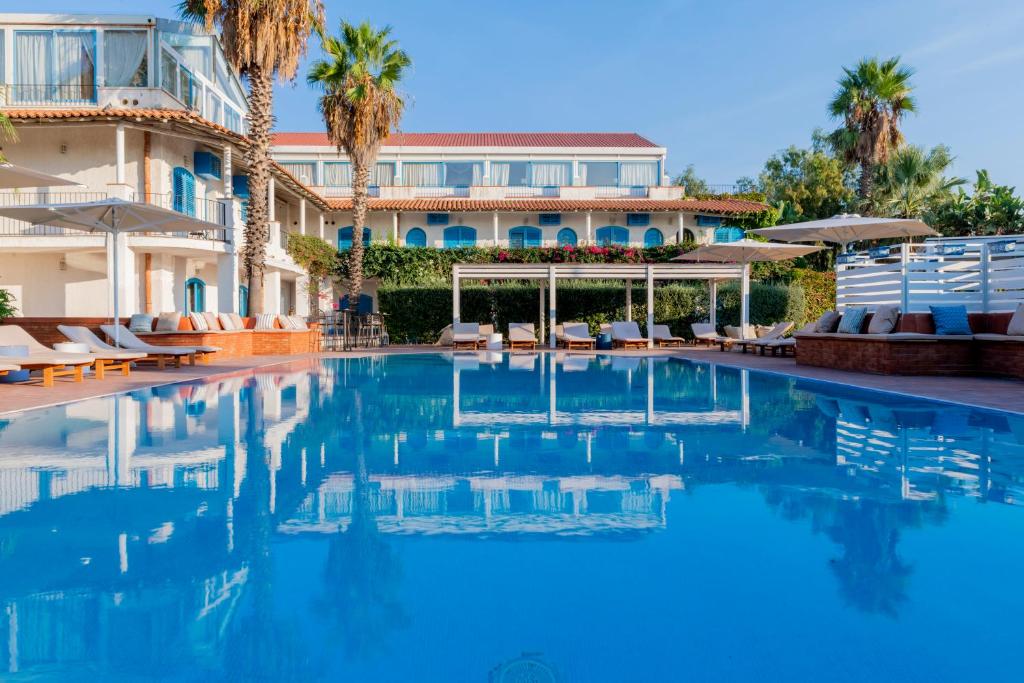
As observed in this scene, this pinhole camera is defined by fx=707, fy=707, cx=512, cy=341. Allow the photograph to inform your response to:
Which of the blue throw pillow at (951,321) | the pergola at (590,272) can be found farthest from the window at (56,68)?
the blue throw pillow at (951,321)

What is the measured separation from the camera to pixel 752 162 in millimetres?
48219

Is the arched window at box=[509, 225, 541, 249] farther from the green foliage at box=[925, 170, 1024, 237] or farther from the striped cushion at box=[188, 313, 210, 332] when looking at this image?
the striped cushion at box=[188, 313, 210, 332]

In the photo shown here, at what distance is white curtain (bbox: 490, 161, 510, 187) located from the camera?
34.5 m

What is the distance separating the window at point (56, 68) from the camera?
19328 mm

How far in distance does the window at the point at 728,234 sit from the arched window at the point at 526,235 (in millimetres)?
8422

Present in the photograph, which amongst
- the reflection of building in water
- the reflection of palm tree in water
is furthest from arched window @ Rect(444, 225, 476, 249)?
the reflection of palm tree in water

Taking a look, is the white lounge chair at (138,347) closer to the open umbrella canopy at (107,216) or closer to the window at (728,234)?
the open umbrella canopy at (107,216)

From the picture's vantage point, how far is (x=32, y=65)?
63.6ft

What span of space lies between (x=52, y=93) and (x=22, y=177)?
1153cm

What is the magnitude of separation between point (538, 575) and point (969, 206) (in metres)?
27.2

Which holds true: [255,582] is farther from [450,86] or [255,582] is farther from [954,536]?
[450,86]

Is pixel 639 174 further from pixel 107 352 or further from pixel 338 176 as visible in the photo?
pixel 107 352

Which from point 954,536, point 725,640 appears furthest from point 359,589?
point 954,536

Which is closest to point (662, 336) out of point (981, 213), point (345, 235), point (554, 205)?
point (554, 205)
